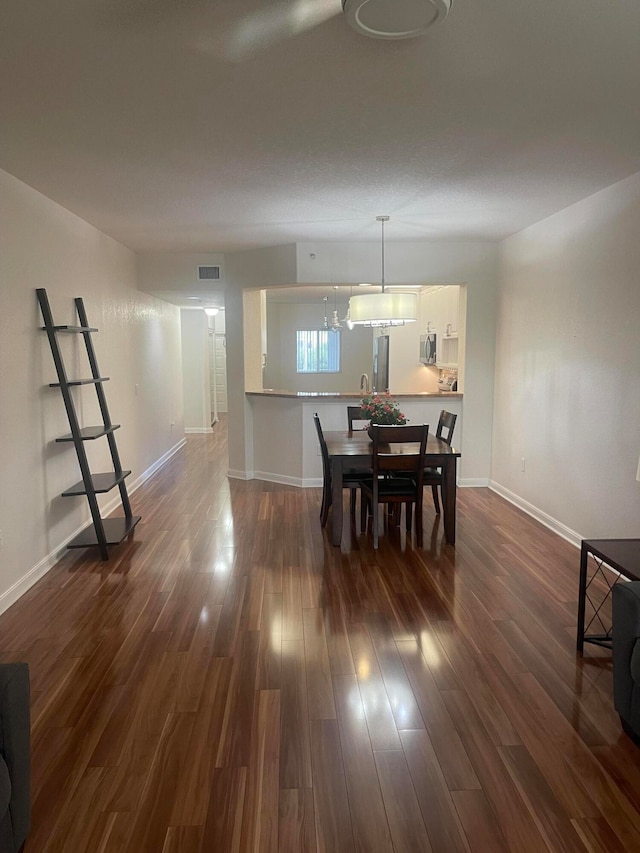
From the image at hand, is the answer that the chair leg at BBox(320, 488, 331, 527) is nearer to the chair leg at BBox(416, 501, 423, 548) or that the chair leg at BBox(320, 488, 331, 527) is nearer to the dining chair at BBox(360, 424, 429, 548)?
the dining chair at BBox(360, 424, 429, 548)

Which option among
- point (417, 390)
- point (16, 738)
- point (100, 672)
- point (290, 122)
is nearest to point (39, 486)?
point (100, 672)

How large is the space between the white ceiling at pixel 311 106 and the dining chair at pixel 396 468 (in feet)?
5.41

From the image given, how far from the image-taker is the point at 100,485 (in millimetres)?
4266

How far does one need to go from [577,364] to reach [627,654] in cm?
259

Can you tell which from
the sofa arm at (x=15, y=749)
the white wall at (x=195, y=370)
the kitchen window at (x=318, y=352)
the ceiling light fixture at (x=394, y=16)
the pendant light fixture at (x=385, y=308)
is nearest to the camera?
the sofa arm at (x=15, y=749)

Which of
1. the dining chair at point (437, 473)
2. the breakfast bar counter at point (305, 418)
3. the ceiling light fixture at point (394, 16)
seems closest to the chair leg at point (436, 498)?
the dining chair at point (437, 473)

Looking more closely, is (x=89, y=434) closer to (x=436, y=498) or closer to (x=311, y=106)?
(x=311, y=106)

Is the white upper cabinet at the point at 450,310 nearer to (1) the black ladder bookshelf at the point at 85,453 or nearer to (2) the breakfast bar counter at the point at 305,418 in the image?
(2) the breakfast bar counter at the point at 305,418

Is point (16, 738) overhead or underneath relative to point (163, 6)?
underneath

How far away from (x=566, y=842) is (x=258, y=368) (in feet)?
18.2

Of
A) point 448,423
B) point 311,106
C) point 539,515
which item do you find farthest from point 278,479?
point 311,106

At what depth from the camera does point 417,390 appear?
8.80 m

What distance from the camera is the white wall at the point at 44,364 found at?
134 inches

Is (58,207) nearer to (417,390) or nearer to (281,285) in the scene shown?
(281,285)
